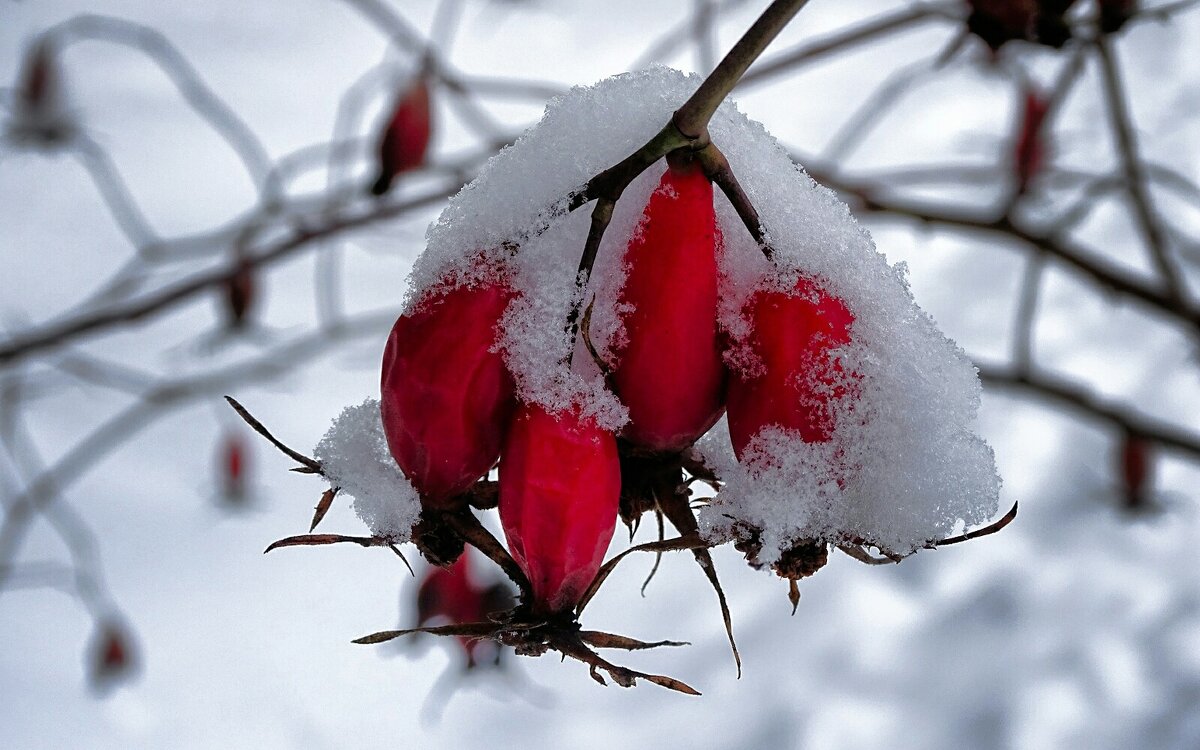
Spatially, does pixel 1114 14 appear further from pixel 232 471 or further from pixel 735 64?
pixel 232 471

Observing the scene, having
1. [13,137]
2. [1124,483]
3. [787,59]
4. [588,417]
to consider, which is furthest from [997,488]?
[13,137]

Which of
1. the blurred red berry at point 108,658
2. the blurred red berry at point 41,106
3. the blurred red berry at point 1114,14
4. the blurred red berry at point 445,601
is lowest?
the blurred red berry at point 108,658

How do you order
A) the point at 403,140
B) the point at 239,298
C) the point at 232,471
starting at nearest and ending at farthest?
the point at 403,140, the point at 239,298, the point at 232,471

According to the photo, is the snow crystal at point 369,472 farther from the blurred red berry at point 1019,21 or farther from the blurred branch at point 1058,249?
the blurred branch at point 1058,249

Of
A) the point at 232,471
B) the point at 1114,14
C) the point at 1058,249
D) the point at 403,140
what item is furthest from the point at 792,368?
the point at 232,471

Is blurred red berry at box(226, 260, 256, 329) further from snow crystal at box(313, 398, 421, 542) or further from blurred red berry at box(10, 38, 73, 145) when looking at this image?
snow crystal at box(313, 398, 421, 542)

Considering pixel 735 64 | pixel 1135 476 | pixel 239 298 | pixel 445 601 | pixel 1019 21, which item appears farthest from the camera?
pixel 1135 476

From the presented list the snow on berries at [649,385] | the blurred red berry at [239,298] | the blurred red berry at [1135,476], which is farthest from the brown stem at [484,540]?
the blurred red berry at [1135,476]

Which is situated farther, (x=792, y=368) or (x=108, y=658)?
(x=108, y=658)
